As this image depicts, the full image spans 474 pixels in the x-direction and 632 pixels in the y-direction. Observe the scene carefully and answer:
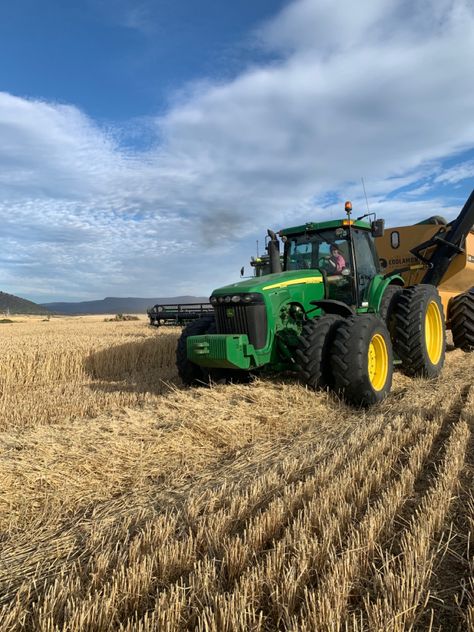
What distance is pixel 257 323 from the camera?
5.95m

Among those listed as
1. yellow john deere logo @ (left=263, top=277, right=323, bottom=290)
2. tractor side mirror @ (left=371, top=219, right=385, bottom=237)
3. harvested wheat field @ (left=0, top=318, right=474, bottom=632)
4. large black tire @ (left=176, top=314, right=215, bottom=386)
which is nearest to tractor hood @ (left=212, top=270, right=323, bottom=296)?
yellow john deere logo @ (left=263, top=277, right=323, bottom=290)

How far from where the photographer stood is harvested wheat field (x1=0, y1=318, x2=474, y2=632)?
2.03 metres

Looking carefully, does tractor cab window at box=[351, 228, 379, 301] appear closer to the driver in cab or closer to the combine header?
the driver in cab

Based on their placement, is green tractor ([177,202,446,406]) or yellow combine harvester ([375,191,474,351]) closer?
green tractor ([177,202,446,406])

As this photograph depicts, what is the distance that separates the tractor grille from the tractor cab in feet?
4.59

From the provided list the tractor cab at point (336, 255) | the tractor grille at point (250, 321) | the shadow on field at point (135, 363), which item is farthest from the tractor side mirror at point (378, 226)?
the shadow on field at point (135, 363)

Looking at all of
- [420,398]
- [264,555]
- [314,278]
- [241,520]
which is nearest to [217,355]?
[314,278]

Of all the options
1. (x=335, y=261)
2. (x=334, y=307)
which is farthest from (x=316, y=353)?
(x=335, y=261)

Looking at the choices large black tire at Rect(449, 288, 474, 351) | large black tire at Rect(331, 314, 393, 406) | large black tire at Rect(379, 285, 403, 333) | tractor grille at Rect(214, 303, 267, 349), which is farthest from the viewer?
large black tire at Rect(449, 288, 474, 351)

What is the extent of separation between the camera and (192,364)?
6.92 meters

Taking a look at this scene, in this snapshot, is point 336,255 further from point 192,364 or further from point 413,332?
point 192,364

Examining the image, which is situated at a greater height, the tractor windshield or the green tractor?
the tractor windshield

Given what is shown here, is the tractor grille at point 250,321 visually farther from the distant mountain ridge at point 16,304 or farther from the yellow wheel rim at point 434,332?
the distant mountain ridge at point 16,304

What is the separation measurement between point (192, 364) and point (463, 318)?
589 cm
